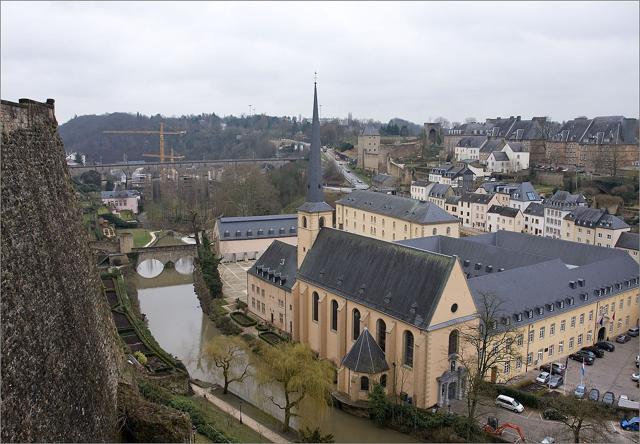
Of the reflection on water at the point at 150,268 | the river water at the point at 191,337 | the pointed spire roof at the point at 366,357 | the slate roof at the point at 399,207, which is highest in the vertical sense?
the slate roof at the point at 399,207

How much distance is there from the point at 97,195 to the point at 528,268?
67.0 metres

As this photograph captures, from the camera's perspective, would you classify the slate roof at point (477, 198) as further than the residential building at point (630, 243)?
Yes

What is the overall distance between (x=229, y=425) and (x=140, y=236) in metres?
43.5

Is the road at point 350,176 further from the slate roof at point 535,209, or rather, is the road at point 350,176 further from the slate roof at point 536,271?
the slate roof at point 536,271

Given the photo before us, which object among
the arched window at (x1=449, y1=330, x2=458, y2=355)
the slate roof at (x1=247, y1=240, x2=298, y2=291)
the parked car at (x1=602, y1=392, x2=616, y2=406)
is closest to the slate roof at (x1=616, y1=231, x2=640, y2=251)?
the parked car at (x1=602, y1=392, x2=616, y2=406)

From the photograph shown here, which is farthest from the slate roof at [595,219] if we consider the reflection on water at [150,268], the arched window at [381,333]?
the reflection on water at [150,268]

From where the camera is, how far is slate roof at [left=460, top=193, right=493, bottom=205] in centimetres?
5686

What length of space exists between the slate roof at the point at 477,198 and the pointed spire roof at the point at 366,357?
36517 mm

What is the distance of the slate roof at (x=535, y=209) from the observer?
52156mm

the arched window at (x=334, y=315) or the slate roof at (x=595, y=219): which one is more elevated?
the slate roof at (x=595, y=219)

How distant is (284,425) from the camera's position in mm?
21469

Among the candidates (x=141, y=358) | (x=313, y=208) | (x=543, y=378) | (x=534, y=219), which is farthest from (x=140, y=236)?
(x=543, y=378)

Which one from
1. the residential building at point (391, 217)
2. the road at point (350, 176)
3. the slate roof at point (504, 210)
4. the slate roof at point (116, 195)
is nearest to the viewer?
the residential building at point (391, 217)

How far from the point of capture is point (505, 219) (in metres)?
54.5
